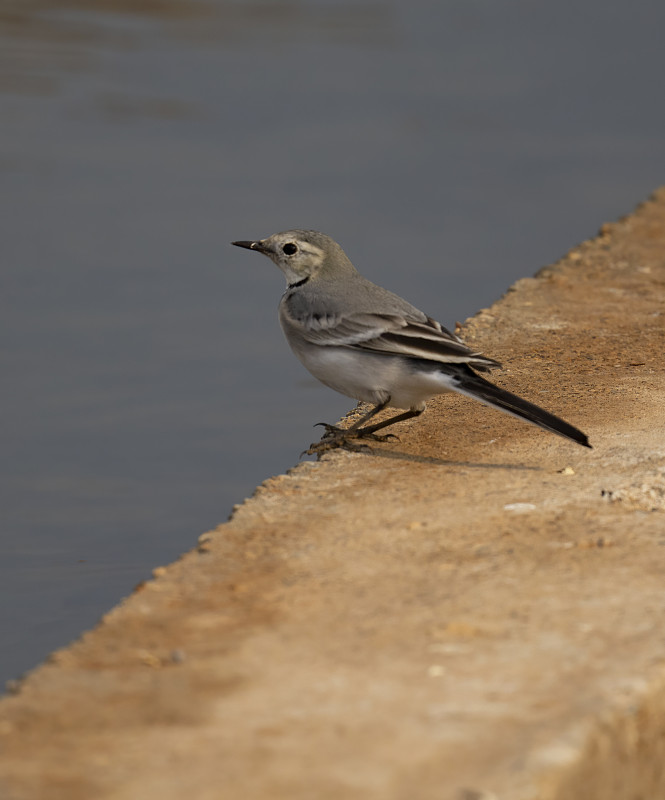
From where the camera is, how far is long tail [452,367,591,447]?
19.7ft

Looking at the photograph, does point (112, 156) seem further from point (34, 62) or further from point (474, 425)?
point (474, 425)

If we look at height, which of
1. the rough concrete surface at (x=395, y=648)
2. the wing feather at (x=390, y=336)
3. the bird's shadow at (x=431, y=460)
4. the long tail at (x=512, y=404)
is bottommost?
the rough concrete surface at (x=395, y=648)

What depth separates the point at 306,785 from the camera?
3746 millimetres

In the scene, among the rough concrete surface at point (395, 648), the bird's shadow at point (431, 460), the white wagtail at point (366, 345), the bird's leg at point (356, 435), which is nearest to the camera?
the rough concrete surface at point (395, 648)

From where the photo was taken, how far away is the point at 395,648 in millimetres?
4566

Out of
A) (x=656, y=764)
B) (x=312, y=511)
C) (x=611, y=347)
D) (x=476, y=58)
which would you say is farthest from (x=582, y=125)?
(x=656, y=764)

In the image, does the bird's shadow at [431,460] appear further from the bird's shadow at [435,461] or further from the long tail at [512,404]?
the long tail at [512,404]

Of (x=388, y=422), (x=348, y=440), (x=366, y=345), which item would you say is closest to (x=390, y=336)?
(x=366, y=345)

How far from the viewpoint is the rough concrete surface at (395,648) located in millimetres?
3863

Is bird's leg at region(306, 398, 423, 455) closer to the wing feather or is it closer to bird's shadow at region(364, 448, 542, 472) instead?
bird's shadow at region(364, 448, 542, 472)

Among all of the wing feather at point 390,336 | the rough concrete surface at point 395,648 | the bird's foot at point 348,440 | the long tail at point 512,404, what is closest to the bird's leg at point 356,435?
the bird's foot at point 348,440

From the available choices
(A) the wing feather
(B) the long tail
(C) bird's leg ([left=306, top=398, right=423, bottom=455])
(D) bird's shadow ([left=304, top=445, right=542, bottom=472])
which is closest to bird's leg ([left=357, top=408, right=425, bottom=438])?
(C) bird's leg ([left=306, top=398, right=423, bottom=455])

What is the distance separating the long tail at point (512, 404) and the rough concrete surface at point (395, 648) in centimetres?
29

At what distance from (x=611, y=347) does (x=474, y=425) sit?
1894 mm
